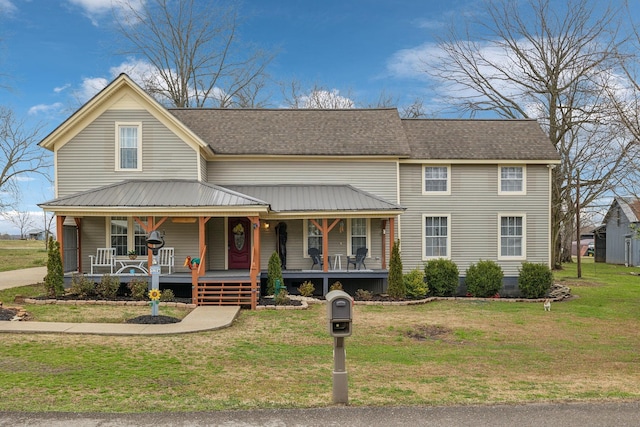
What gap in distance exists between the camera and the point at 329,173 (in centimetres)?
1927

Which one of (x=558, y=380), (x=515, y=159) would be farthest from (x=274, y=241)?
(x=558, y=380)

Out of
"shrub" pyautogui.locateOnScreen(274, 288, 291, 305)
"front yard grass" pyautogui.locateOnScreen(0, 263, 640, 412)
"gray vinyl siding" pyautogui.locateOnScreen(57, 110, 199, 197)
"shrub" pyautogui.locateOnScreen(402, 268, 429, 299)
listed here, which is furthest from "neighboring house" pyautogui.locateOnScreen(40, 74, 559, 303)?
"front yard grass" pyautogui.locateOnScreen(0, 263, 640, 412)

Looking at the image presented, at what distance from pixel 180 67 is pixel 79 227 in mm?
19686

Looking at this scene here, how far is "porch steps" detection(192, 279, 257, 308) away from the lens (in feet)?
46.9

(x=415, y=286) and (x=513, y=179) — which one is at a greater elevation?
(x=513, y=179)

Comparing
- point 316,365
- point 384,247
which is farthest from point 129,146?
point 316,365

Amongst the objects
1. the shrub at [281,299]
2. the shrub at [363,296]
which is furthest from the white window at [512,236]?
the shrub at [281,299]

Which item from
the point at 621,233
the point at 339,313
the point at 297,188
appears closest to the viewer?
the point at 339,313

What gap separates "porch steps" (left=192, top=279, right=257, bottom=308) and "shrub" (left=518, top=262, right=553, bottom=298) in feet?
33.5

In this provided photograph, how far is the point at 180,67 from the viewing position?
33.9 m

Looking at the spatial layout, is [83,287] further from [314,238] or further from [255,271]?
[314,238]

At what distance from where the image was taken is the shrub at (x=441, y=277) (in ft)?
57.5

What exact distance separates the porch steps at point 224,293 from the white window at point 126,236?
382 centimetres

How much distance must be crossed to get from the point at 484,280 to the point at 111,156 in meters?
14.1
